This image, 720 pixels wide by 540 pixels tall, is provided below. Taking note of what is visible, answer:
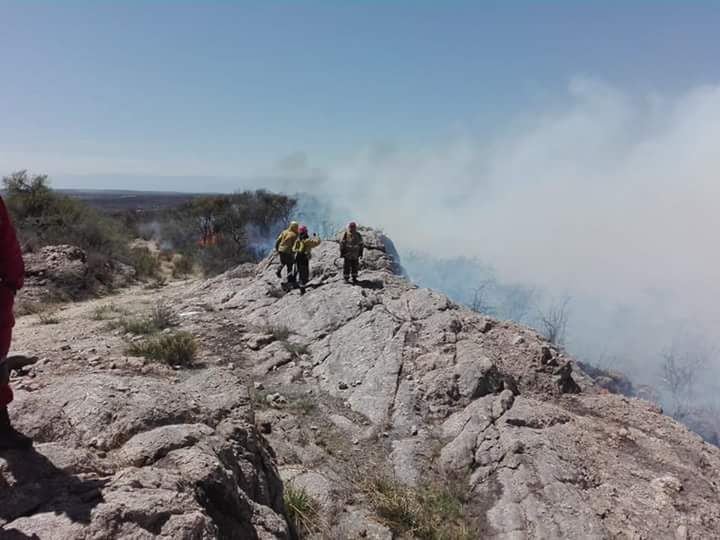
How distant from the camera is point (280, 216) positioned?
3181 centimetres

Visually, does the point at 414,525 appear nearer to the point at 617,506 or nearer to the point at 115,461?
the point at 617,506

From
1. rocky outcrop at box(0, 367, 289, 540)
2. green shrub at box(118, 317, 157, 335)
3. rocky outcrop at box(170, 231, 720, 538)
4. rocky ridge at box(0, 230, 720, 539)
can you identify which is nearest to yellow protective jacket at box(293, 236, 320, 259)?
rocky ridge at box(0, 230, 720, 539)

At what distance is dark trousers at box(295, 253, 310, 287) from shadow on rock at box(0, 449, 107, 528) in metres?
8.69

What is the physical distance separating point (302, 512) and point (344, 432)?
2.10 meters

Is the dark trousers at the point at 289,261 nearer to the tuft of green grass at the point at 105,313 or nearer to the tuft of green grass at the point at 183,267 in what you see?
the tuft of green grass at the point at 105,313

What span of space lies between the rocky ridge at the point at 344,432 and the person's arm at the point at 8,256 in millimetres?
1058

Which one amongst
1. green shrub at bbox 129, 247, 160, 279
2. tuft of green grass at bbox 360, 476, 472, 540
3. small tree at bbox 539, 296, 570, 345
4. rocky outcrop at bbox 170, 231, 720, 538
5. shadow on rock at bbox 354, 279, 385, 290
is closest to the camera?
tuft of green grass at bbox 360, 476, 472, 540

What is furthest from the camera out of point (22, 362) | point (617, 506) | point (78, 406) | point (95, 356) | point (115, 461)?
point (95, 356)

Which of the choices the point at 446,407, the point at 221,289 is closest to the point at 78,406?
the point at 446,407

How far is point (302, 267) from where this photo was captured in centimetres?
1181

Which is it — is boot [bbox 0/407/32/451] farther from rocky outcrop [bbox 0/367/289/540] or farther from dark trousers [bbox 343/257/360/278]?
dark trousers [bbox 343/257/360/278]

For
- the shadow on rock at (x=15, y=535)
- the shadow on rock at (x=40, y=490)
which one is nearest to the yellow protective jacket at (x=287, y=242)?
the shadow on rock at (x=40, y=490)

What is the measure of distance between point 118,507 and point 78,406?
4.33ft

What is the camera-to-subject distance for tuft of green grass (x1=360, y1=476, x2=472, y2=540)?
481 centimetres
